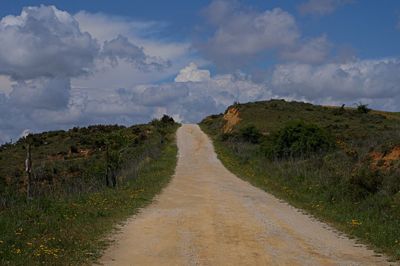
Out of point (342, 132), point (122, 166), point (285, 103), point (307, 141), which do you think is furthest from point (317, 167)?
point (285, 103)

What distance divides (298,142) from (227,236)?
79.6 feet

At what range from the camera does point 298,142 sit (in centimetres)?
3556

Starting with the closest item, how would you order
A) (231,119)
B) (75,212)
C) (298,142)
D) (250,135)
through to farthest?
(75,212) → (298,142) → (250,135) → (231,119)

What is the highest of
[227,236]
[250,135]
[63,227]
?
[250,135]

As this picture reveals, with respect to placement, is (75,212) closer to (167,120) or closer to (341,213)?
(341,213)

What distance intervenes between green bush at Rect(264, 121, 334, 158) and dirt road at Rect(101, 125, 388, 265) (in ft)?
47.1

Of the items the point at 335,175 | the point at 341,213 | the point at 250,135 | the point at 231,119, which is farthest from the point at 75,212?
the point at 231,119

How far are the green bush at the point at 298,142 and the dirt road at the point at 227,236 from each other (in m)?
14.4

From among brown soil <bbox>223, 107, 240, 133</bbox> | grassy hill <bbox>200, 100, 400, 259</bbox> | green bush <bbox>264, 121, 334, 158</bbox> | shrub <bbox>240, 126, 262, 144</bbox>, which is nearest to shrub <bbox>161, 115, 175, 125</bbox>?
brown soil <bbox>223, 107, 240, 133</bbox>

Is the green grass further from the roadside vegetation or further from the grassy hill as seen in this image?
the grassy hill

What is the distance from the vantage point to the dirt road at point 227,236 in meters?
10.0

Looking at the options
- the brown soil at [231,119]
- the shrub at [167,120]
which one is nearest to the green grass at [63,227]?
the brown soil at [231,119]

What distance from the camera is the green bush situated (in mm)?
34744

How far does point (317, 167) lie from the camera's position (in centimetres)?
2527
